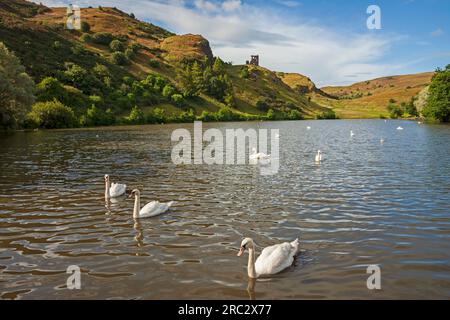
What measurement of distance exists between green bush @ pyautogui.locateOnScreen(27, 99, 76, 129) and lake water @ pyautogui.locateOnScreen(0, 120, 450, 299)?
54494 millimetres

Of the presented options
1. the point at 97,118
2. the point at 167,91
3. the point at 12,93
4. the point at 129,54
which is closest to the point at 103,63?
the point at 129,54

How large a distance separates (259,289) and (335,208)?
8.68 m

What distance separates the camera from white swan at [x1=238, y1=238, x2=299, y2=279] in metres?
10.3

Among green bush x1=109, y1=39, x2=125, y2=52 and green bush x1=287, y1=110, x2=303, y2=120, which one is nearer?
green bush x1=109, y1=39, x2=125, y2=52

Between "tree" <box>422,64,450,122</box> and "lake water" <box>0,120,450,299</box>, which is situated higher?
A: "tree" <box>422,64,450,122</box>

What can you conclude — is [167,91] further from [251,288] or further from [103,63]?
[251,288]

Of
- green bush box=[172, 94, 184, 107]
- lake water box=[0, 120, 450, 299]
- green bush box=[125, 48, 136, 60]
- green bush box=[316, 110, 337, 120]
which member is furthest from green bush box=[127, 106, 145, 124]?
green bush box=[316, 110, 337, 120]

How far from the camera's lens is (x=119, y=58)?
15325 centimetres

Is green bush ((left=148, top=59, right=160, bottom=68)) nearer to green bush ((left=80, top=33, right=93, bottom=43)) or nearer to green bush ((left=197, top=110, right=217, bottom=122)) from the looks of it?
green bush ((left=80, top=33, right=93, bottom=43))

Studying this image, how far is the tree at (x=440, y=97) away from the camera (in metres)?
98.6

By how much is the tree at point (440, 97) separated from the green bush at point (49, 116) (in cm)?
8905

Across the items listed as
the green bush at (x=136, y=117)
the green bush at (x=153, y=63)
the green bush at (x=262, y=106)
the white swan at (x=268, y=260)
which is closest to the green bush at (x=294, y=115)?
the green bush at (x=262, y=106)

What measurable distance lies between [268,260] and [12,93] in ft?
187

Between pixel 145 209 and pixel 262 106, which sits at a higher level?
pixel 262 106
